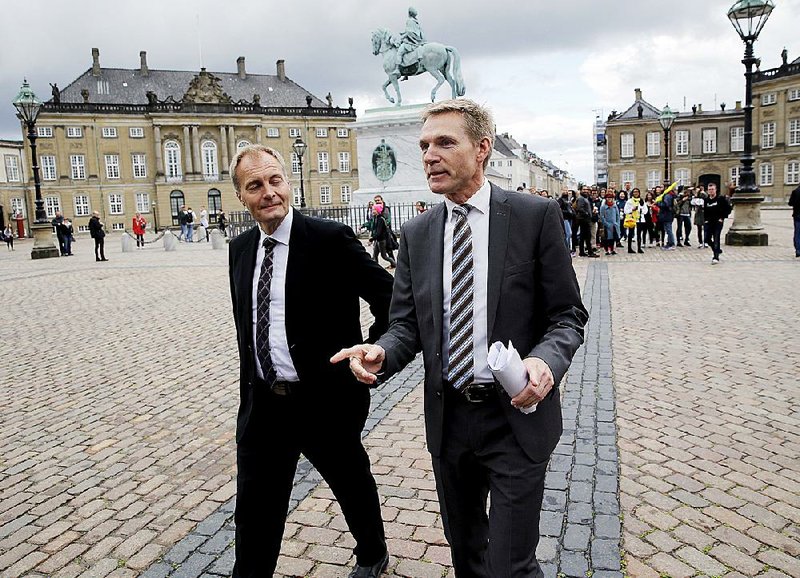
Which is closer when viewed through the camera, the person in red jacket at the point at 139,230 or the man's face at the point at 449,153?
the man's face at the point at 449,153

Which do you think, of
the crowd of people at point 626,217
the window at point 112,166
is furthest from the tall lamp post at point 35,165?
the window at point 112,166

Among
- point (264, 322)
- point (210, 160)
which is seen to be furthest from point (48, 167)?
point (264, 322)

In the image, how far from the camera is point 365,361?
2.37m

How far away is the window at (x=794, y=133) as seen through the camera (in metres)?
65.2

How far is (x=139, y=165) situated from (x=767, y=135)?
67278mm

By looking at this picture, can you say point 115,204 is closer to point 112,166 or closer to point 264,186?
point 112,166

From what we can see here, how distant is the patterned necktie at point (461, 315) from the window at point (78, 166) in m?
81.0

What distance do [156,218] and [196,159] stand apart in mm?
8159

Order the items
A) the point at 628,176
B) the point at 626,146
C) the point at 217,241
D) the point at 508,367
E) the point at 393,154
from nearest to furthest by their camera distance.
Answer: the point at 508,367
the point at 393,154
the point at 217,241
the point at 626,146
the point at 628,176

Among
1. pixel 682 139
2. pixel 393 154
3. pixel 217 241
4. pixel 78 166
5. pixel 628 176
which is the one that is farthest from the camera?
pixel 628 176

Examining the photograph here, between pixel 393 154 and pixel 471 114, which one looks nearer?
pixel 471 114

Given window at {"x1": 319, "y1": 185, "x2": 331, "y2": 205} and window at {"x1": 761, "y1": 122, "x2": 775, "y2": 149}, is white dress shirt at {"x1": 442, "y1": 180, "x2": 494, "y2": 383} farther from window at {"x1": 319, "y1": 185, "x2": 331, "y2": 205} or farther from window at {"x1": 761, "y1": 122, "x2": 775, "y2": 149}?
window at {"x1": 319, "y1": 185, "x2": 331, "y2": 205}

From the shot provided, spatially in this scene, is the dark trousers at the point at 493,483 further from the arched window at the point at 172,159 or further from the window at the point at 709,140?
the window at the point at 709,140

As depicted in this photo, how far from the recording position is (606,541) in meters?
3.56
